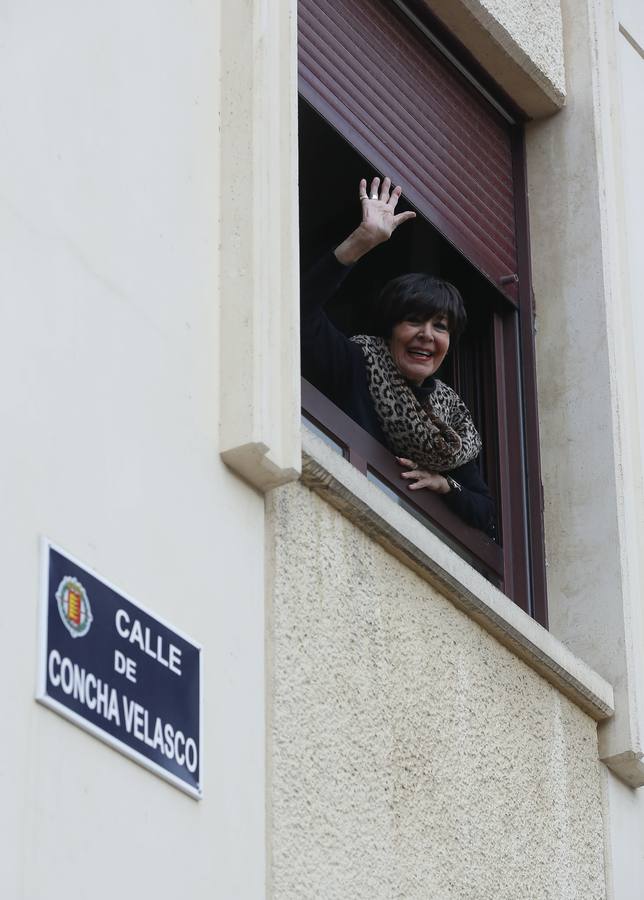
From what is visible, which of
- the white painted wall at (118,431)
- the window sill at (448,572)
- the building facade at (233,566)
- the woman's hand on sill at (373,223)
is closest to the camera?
the white painted wall at (118,431)

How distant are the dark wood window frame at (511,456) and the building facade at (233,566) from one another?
0.40 meters

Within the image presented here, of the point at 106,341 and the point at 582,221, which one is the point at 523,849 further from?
the point at 582,221

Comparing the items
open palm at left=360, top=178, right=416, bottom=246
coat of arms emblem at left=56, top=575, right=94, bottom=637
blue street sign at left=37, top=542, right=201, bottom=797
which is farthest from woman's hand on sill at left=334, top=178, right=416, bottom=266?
coat of arms emblem at left=56, top=575, right=94, bottom=637

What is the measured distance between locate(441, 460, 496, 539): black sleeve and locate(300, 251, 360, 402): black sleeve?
0.61 meters

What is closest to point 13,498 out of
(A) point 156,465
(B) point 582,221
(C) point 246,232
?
(A) point 156,465

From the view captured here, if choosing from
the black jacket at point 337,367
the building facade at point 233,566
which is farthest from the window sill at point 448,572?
the black jacket at point 337,367

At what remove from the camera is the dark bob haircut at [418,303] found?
7348 mm

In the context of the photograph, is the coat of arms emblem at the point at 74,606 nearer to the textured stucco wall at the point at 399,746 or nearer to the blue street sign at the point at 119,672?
the blue street sign at the point at 119,672

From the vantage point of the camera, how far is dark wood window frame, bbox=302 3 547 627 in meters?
6.98

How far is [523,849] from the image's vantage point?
621cm

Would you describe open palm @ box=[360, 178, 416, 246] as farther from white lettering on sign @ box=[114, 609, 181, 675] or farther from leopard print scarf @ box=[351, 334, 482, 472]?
white lettering on sign @ box=[114, 609, 181, 675]

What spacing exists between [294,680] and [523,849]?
1209mm

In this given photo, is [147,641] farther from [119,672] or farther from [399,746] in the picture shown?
[399,746]

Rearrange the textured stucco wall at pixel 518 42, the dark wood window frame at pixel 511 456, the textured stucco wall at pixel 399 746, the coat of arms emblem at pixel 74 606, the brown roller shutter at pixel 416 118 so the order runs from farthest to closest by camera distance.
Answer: the textured stucco wall at pixel 518 42, the brown roller shutter at pixel 416 118, the dark wood window frame at pixel 511 456, the textured stucco wall at pixel 399 746, the coat of arms emblem at pixel 74 606
